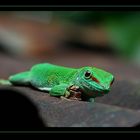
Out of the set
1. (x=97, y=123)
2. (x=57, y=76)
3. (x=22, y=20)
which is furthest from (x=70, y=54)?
(x=97, y=123)

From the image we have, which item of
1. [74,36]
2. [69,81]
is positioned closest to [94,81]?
[69,81]

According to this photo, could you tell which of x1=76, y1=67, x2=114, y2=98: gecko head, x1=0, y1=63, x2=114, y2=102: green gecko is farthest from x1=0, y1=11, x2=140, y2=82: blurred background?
x1=76, y1=67, x2=114, y2=98: gecko head

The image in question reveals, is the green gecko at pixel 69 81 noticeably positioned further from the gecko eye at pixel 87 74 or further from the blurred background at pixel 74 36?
the blurred background at pixel 74 36

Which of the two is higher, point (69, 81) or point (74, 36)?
point (69, 81)

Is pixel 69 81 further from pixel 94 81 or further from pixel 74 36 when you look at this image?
pixel 74 36

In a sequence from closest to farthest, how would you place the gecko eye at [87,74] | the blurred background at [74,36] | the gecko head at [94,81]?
the gecko head at [94,81] → the gecko eye at [87,74] → the blurred background at [74,36]

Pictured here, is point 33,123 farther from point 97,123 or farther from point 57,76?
point 57,76

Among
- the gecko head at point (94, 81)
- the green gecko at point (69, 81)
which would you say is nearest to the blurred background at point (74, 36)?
the green gecko at point (69, 81)
